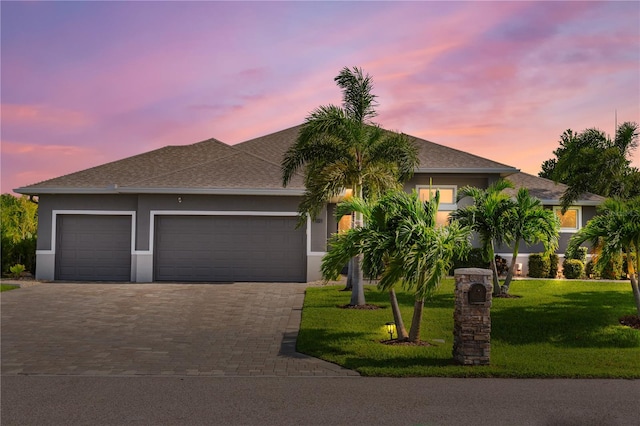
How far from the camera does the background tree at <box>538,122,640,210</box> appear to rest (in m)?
23.9

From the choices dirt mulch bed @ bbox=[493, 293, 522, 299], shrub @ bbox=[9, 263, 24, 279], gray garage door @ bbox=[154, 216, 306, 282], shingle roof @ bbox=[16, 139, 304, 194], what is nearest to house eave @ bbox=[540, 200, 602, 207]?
dirt mulch bed @ bbox=[493, 293, 522, 299]

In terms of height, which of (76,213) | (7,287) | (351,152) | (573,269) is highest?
(351,152)

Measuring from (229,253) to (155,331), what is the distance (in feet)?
30.1

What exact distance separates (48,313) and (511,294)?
13078 millimetres

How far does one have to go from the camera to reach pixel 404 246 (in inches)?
390

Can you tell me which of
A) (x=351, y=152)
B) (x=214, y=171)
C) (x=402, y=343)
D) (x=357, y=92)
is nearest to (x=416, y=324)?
(x=402, y=343)

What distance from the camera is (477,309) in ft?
29.9

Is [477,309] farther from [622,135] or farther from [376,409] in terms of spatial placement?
[622,135]

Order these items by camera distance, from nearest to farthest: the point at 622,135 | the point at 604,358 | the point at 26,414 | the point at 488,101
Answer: the point at 26,414 < the point at 604,358 < the point at 488,101 < the point at 622,135

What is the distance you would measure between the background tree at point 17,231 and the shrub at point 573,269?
21538 mm

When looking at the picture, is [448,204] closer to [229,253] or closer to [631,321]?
[229,253]

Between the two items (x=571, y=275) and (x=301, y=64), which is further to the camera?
(x=571, y=275)

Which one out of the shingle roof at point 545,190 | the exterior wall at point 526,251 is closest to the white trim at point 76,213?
the exterior wall at point 526,251

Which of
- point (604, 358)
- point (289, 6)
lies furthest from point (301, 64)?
point (604, 358)
